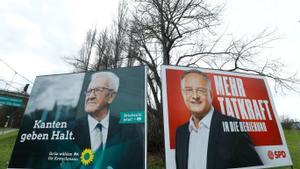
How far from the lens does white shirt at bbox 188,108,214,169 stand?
278 cm

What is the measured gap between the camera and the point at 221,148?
2967 millimetres

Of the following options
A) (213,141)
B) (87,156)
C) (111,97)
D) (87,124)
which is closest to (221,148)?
(213,141)

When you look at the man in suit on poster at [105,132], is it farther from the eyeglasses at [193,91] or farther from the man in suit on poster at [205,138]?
the eyeglasses at [193,91]

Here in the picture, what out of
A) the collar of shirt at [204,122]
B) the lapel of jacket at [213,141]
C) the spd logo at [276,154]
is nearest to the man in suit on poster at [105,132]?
the collar of shirt at [204,122]

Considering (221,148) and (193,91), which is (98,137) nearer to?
(193,91)

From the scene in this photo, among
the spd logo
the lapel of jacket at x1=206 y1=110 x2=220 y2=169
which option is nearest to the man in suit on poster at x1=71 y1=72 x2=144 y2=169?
the lapel of jacket at x1=206 y1=110 x2=220 y2=169

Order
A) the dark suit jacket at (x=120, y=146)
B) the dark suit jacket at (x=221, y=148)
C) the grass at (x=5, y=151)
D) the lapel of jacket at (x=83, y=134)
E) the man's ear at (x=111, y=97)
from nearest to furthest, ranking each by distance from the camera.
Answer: the dark suit jacket at (x=120, y=146), the dark suit jacket at (x=221, y=148), the lapel of jacket at (x=83, y=134), the man's ear at (x=111, y=97), the grass at (x=5, y=151)

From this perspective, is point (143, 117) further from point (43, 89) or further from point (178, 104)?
point (43, 89)

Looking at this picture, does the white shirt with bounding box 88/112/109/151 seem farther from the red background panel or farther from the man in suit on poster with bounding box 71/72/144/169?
the red background panel

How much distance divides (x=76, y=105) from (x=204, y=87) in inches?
85.0

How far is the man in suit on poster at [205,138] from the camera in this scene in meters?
2.81

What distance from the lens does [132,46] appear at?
833 cm

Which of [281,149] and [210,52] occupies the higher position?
[210,52]

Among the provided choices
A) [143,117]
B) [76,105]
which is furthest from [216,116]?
[76,105]
